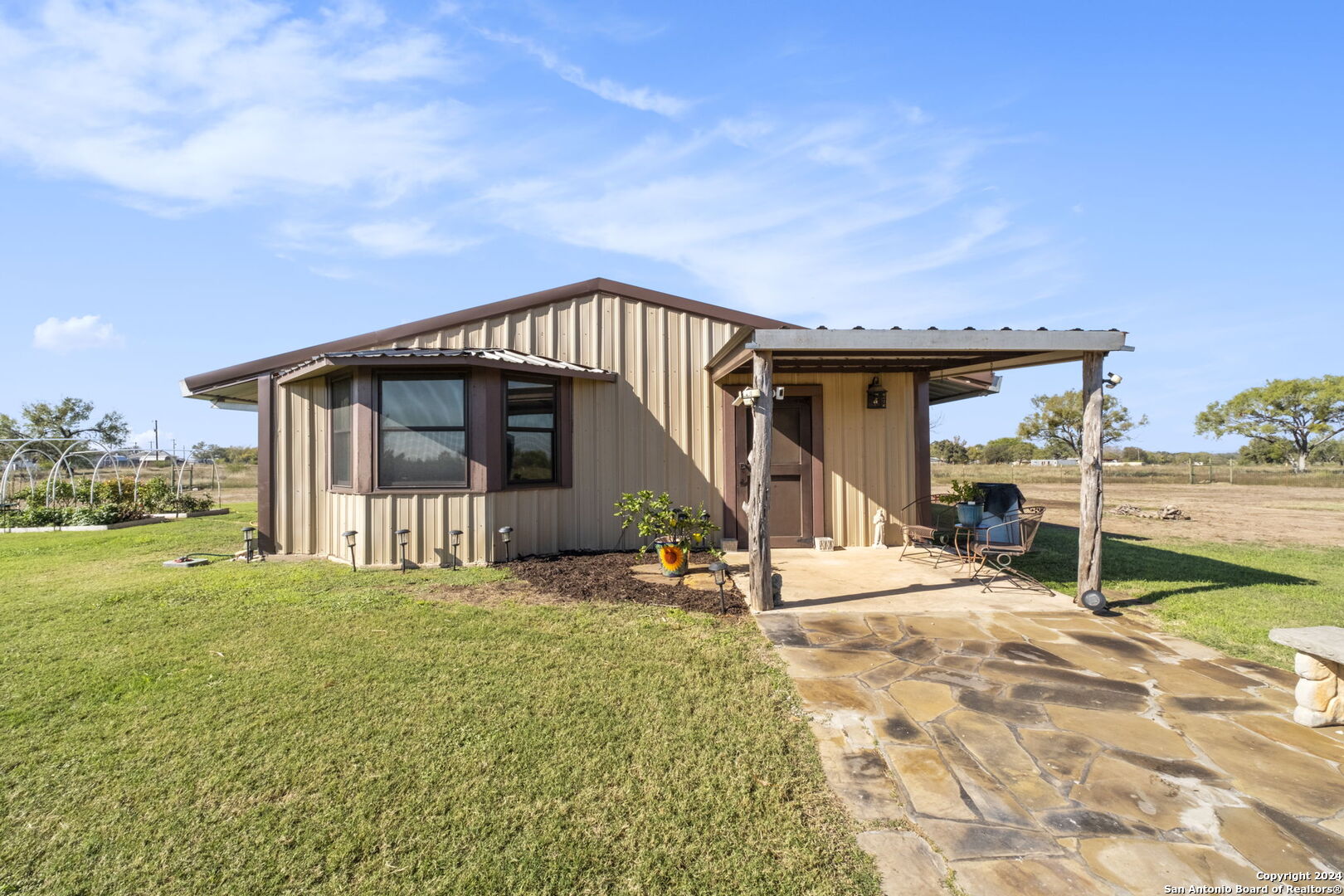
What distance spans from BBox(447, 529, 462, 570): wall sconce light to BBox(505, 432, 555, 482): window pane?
0.90 m

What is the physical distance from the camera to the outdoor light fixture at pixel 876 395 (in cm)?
762

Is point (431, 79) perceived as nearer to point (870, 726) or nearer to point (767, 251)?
point (767, 251)

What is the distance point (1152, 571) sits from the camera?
648 centimetres

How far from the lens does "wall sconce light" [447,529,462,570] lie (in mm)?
6430

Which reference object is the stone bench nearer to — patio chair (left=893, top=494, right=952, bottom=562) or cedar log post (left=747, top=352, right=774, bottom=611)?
cedar log post (left=747, top=352, right=774, bottom=611)

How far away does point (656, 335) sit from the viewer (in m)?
7.80

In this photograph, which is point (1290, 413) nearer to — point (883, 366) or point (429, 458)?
point (883, 366)

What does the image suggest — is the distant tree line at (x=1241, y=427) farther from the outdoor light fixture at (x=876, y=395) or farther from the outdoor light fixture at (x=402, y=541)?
the outdoor light fixture at (x=402, y=541)

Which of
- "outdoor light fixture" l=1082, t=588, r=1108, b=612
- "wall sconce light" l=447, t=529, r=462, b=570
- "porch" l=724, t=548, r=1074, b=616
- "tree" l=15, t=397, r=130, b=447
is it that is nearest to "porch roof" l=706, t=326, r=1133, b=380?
"outdoor light fixture" l=1082, t=588, r=1108, b=612

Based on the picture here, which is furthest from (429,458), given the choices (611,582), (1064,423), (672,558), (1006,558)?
(1064,423)

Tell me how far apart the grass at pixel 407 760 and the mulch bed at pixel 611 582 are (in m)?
0.64

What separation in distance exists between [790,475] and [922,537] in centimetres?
185

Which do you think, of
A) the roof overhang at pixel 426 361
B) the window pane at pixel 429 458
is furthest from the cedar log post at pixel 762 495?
the window pane at pixel 429 458

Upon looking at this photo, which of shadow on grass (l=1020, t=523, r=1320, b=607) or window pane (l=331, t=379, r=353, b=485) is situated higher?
window pane (l=331, t=379, r=353, b=485)
